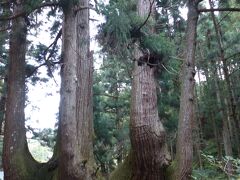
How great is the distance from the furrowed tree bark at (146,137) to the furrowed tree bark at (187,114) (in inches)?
11.4

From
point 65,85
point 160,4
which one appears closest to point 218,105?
point 160,4

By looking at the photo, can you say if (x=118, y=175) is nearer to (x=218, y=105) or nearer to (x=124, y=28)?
(x=124, y=28)

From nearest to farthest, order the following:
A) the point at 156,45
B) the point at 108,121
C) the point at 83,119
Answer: the point at 156,45 → the point at 83,119 → the point at 108,121

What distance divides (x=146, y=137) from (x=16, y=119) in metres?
2.47

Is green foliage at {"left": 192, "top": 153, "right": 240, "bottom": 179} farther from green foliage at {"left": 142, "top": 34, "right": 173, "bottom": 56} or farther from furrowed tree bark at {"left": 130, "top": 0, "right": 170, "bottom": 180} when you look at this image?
green foliage at {"left": 142, "top": 34, "right": 173, "bottom": 56}

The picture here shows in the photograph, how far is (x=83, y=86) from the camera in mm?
5727

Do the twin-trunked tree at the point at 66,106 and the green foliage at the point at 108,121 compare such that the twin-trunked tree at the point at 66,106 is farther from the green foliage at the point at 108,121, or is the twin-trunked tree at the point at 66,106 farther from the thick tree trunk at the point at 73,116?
the green foliage at the point at 108,121

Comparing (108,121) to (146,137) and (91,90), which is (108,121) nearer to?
(91,90)

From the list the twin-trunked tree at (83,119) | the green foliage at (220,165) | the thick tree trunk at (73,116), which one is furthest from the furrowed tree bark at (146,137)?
the thick tree trunk at (73,116)

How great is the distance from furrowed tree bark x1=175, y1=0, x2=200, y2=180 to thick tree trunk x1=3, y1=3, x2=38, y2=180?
2.70m

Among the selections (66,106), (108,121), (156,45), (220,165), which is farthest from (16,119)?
(108,121)

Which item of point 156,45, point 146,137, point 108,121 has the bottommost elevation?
point 146,137

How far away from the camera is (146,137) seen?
5188mm

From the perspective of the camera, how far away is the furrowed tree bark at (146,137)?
5.21 m
